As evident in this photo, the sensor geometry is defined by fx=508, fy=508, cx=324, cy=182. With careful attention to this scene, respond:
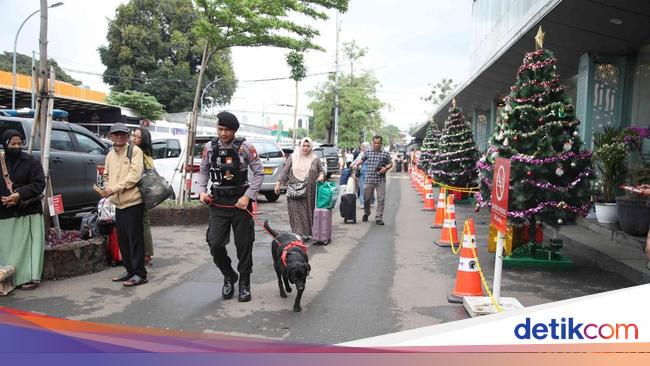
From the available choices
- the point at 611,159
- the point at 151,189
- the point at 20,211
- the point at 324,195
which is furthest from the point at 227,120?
the point at 611,159

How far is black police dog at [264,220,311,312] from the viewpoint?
4.93 meters

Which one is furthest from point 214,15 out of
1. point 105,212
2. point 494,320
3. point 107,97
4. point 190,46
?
point 190,46

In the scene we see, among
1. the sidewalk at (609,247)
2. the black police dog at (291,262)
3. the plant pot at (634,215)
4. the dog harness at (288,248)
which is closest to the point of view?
the black police dog at (291,262)

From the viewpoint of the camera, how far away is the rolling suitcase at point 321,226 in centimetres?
856

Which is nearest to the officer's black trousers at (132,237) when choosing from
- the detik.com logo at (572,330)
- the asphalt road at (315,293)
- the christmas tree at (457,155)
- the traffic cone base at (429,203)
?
the asphalt road at (315,293)

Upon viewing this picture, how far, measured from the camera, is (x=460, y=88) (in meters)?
20.5

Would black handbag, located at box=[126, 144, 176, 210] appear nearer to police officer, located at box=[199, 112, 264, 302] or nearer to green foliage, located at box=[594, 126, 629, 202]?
police officer, located at box=[199, 112, 264, 302]

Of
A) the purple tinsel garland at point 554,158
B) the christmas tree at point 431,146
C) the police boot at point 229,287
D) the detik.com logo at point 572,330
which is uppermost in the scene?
the christmas tree at point 431,146

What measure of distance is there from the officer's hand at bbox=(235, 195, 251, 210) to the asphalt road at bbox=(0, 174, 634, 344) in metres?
1.01

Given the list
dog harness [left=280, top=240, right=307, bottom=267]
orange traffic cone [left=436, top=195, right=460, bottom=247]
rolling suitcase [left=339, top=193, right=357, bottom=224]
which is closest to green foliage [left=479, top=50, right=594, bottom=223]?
orange traffic cone [left=436, top=195, right=460, bottom=247]

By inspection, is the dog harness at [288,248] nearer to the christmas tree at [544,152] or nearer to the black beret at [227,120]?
the black beret at [227,120]

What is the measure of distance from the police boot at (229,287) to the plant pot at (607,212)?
23.7 feet

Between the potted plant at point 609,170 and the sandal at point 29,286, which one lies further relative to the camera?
the potted plant at point 609,170

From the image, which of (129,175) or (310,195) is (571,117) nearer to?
(310,195)
